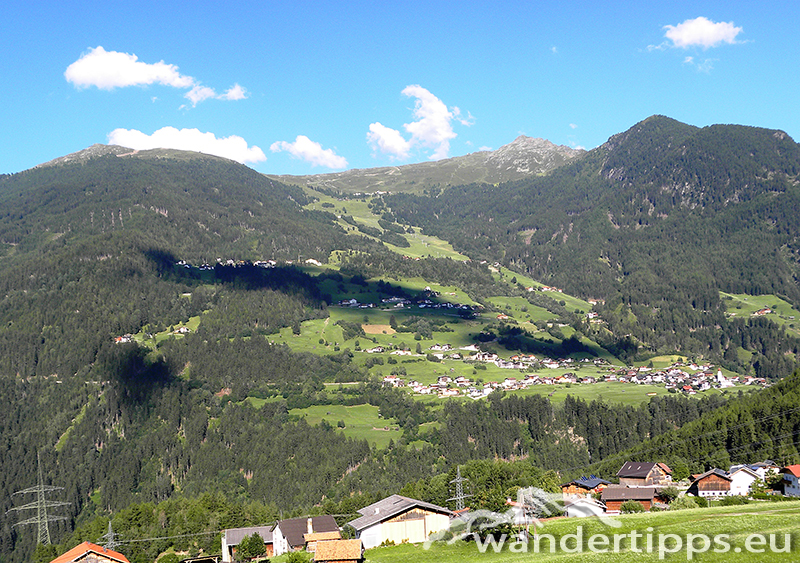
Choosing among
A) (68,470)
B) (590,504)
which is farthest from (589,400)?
(68,470)

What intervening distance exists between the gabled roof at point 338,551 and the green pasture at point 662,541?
344 cm

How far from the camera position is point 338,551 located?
55.8m

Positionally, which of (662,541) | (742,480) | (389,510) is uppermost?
(662,541)

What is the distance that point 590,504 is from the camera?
7594 centimetres

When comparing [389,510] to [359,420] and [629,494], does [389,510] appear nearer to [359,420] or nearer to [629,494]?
[629,494]

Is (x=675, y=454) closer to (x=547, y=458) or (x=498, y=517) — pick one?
(x=547, y=458)

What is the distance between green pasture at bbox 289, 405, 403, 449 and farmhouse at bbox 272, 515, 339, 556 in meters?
65.5

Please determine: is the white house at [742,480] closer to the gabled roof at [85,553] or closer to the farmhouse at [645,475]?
the farmhouse at [645,475]

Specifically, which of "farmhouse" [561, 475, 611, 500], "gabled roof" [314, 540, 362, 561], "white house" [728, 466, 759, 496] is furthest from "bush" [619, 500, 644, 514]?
"gabled roof" [314, 540, 362, 561]

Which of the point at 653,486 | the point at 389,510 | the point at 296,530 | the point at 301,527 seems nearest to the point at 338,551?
the point at 389,510

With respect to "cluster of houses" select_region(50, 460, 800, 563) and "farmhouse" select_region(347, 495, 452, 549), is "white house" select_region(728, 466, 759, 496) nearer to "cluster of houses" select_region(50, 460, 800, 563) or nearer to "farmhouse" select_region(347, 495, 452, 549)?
"cluster of houses" select_region(50, 460, 800, 563)

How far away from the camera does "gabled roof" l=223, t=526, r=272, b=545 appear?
286ft

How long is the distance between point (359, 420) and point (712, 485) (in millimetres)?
97775

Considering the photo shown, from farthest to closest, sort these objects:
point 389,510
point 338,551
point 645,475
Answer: point 645,475 < point 389,510 < point 338,551
